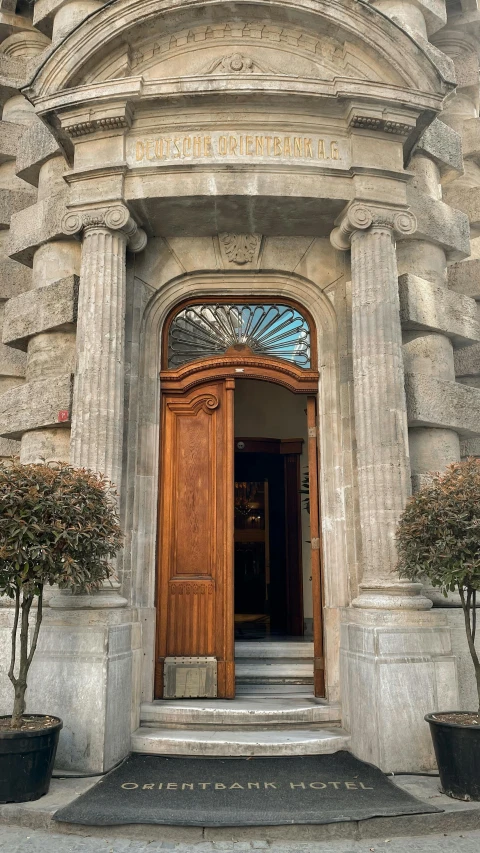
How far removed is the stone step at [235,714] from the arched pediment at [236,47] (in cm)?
577

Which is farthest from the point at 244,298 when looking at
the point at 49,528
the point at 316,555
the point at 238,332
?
the point at 49,528

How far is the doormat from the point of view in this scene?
4.37 meters

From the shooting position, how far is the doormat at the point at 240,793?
172 inches

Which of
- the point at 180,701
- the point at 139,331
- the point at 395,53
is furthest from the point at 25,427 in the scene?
the point at 395,53

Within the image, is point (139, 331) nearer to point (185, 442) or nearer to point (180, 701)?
point (185, 442)

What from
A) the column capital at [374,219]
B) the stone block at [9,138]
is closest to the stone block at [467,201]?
the column capital at [374,219]

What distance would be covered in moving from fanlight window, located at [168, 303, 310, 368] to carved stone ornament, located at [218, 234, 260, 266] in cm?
53

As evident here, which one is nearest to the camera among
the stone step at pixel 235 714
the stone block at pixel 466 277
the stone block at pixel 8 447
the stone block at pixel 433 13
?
the stone step at pixel 235 714

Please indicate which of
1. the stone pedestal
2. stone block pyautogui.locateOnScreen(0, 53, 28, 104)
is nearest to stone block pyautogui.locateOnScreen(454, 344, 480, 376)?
the stone pedestal

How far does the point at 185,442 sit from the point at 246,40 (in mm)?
4295

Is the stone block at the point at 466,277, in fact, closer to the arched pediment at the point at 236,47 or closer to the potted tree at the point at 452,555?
the arched pediment at the point at 236,47

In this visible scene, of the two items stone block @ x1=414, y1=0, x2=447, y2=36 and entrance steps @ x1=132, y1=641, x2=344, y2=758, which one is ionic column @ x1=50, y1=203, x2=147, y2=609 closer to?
entrance steps @ x1=132, y1=641, x2=344, y2=758

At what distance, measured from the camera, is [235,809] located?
4.49 m

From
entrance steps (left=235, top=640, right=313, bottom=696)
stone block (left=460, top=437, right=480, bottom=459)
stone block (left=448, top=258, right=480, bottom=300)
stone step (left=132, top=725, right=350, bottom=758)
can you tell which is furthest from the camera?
stone block (left=448, top=258, right=480, bottom=300)
